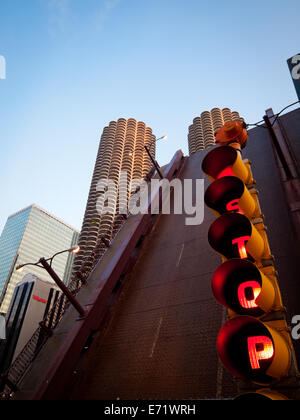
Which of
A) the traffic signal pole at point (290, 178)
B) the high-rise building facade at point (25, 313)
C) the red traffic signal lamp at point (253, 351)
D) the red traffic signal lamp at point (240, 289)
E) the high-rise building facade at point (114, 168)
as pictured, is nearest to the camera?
the red traffic signal lamp at point (253, 351)

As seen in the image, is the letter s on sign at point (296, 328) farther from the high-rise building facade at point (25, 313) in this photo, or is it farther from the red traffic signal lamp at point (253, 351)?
the high-rise building facade at point (25, 313)

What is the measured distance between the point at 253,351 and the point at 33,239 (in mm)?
190145

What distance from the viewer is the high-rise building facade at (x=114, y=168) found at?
6234 centimetres

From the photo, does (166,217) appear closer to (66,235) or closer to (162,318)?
(162,318)

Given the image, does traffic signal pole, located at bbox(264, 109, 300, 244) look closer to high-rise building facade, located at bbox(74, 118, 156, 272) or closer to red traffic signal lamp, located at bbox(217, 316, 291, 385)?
red traffic signal lamp, located at bbox(217, 316, 291, 385)

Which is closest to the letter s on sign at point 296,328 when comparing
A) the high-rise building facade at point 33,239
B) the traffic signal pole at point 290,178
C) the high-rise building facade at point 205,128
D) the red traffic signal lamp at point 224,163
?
the traffic signal pole at point 290,178

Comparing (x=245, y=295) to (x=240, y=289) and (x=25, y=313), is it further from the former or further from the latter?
(x=25, y=313)

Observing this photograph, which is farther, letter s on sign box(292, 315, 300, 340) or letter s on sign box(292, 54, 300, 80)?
letter s on sign box(292, 54, 300, 80)

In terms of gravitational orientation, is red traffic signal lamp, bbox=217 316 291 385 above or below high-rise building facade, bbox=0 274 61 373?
below

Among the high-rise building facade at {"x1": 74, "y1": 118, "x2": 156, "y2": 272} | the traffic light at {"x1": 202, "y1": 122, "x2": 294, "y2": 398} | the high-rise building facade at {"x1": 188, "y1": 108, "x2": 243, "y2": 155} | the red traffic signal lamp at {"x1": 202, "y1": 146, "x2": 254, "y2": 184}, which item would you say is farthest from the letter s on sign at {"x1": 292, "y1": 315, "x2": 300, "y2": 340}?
the high-rise building facade at {"x1": 188, "y1": 108, "x2": 243, "y2": 155}

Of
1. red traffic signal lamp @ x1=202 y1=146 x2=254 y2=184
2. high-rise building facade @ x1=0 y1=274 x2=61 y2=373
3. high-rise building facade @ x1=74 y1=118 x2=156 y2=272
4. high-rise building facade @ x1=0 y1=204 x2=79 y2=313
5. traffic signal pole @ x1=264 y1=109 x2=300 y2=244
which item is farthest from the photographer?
high-rise building facade @ x1=0 y1=204 x2=79 y2=313

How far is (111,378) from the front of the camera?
22.9 feet

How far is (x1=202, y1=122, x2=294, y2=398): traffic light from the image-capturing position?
2686 millimetres
